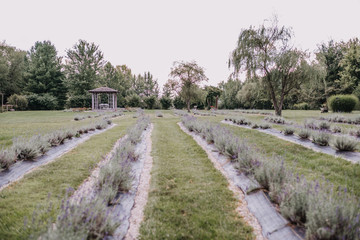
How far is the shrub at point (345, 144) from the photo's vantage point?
4480 mm

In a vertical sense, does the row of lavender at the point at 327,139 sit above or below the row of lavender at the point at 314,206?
above

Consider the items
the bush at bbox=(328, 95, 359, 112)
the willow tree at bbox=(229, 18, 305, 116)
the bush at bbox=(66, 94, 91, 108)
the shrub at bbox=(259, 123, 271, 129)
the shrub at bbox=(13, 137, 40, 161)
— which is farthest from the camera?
the bush at bbox=(66, 94, 91, 108)

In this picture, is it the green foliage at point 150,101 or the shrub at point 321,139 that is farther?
the green foliage at point 150,101

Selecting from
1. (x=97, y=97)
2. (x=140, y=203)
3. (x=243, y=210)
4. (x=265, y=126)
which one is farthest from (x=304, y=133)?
(x=97, y=97)

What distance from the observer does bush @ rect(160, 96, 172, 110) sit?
39.7m

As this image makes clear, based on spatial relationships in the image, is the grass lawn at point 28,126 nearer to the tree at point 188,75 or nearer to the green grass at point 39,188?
the green grass at point 39,188

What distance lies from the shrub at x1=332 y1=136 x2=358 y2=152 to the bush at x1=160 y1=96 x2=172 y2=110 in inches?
1414

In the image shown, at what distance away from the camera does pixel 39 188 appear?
9.69 ft

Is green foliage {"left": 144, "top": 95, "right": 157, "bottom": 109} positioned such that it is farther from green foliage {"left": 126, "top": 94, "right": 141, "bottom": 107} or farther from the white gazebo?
the white gazebo

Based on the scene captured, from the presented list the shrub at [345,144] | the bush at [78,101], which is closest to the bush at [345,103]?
the shrub at [345,144]

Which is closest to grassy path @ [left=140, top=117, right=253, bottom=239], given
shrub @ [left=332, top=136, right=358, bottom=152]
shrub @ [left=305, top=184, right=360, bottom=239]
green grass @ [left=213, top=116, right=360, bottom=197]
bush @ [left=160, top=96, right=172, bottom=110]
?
shrub @ [left=305, top=184, right=360, bottom=239]

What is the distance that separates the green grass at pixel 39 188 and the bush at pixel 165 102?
3504cm

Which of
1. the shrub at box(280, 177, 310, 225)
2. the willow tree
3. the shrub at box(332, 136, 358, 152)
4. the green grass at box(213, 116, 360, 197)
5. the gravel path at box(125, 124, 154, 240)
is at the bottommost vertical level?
the gravel path at box(125, 124, 154, 240)

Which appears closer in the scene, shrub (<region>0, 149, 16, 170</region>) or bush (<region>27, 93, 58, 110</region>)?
shrub (<region>0, 149, 16, 170</region>)
